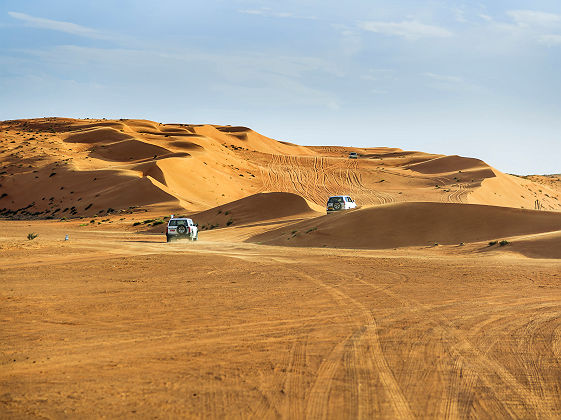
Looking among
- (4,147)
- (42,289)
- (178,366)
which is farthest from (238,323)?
(4,147)

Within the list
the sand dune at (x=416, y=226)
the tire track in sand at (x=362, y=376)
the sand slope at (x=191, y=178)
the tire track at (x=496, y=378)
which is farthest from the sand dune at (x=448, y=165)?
the tire track in sand at (x=362, y=376)

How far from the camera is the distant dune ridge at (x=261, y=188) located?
33281 millimetres

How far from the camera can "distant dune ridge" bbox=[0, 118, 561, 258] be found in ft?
109

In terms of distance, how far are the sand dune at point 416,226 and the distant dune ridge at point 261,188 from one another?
0.19 ft

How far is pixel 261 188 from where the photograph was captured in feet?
249

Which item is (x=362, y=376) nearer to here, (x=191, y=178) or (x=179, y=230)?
(x=179, y=230)

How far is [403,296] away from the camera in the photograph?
46.5 ft

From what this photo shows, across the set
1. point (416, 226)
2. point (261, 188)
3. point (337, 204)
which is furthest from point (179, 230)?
point (261, 188)

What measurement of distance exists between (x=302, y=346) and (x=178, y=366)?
200 centimetres

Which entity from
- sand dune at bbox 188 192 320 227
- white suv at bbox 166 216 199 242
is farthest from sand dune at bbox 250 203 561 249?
sand dune at bbox 188 192 320 227

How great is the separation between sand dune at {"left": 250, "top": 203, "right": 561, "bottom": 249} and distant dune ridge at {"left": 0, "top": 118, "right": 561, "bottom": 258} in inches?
2.3

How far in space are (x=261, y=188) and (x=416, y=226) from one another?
4386 cm

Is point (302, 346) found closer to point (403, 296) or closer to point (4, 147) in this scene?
point (403, 296)

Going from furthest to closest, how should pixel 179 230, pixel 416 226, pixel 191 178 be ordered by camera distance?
pixel 191 178, pixel 179 230, pixel 416 226
